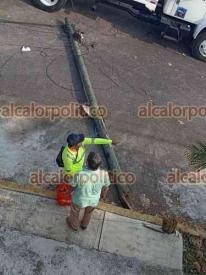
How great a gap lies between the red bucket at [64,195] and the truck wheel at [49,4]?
7320 millimetres

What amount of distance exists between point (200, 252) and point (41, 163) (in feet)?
10.1

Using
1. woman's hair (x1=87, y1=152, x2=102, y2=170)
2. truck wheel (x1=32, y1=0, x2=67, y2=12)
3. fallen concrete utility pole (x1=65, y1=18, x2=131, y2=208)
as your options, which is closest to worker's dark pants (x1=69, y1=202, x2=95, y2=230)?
woman's hair (x1=87, y1=152, x2=102, y2=170)

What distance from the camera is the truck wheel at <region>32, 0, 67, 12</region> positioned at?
12.2 meters

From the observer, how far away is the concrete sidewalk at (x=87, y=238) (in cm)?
595

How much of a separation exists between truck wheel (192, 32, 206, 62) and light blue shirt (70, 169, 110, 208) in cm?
742

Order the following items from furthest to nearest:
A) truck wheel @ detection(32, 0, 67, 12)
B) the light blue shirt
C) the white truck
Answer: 1. truck wheel @ detection(32, 0, 67, 12)
2. the white truck
3. the light blue shirt

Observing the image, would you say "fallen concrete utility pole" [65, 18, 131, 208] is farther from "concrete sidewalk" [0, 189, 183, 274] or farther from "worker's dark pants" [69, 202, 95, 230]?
"worker's dark pants" [69, 202, 95, 230]

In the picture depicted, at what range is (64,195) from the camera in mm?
6512

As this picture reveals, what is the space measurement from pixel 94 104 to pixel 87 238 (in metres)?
3.51

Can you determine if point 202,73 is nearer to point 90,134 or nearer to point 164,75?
point 164,75

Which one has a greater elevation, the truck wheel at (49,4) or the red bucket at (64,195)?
the truck wheel at (49,4)

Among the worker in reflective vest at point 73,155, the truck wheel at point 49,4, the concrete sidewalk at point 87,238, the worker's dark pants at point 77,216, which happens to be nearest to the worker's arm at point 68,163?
the worker in reflective vest at point 73,155

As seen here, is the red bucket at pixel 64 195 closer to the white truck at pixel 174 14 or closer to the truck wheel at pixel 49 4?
the white truck at pixel 174 14

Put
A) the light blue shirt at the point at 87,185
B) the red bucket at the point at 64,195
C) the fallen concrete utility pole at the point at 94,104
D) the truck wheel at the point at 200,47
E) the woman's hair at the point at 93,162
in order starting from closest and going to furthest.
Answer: the woman's hair at the point at 93,162 < the light blue shirt at the point at 87,185 < the red bucket at the point at 64,195 < the fallen concrete utility pole at the point at 94,104 < the truck wheel at the point at 200,47
